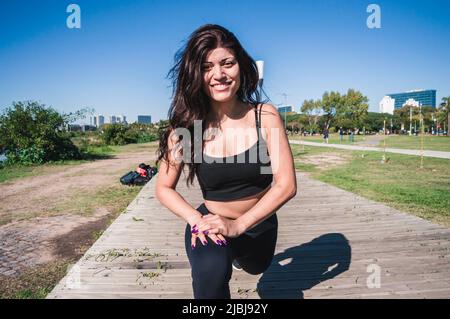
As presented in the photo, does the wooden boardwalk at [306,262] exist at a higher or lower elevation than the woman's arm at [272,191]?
lower

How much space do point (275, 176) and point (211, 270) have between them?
0.67 metres

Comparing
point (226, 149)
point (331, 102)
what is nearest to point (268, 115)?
point (226, 149)

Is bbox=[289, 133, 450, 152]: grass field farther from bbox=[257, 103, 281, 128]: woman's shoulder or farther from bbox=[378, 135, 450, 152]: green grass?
bbox=[257, 103, 281, 128]: woman's shoulder

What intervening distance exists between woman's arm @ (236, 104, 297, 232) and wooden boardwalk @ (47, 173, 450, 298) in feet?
4.49

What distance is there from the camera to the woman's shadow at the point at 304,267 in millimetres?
3043

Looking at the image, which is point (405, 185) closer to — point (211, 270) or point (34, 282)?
point (34, 282)

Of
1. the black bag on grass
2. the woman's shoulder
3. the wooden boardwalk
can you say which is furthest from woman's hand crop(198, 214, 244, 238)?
the black bag on grass

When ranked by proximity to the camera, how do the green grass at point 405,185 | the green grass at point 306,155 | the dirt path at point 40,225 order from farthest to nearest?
the green grass at point 306,155 → the green grass at point 405,185 → the dirt path at point 40,225

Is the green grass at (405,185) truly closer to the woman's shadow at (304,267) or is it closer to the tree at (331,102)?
the woman's shadow at (304,267)

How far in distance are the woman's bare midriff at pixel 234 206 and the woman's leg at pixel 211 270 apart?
1.24ft

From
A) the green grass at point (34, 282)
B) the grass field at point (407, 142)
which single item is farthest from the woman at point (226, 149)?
the grass field at point (407, 142)

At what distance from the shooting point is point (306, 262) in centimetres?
365

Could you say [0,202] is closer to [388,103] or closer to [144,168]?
[144,168]

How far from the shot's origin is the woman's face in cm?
203
